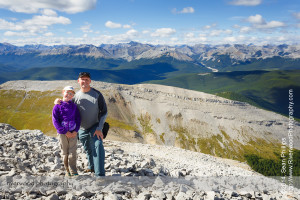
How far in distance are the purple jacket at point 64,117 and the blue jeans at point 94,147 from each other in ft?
2.71

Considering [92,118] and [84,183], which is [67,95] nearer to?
[92,118]

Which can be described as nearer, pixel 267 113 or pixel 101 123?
pixel 101 123

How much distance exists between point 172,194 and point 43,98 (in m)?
159

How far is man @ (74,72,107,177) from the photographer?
10.3 meters

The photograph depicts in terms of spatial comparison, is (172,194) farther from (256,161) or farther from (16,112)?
(16,112)

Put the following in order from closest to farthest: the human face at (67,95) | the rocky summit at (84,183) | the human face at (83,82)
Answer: the rocky summit at (84,183), the human face at (67,95), the human face at (83,82)

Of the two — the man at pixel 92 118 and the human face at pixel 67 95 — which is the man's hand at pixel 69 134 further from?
the human face at pixel 67 95

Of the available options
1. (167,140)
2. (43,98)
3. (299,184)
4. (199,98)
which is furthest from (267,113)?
(43,98)

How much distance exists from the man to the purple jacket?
0.42 m

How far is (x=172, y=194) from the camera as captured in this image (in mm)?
9664

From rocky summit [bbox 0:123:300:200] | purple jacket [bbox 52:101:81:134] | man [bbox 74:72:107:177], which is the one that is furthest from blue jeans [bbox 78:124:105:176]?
purple jacket [bbox 52:101:81:134]

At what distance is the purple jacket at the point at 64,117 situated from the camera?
9.94 meters

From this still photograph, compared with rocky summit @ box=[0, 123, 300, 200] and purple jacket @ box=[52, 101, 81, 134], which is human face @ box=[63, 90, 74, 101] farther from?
rocky summit @ box=[0, 123, 300, 200]

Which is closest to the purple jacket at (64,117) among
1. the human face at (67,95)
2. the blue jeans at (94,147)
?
the human face at (67,95)
